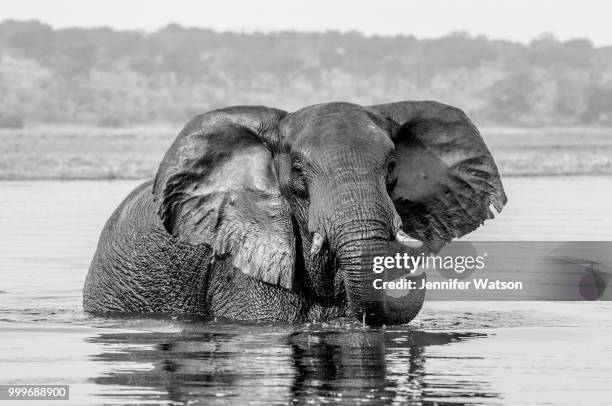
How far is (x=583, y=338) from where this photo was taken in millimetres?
9938

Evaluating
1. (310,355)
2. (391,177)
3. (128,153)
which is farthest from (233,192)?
(128,153)

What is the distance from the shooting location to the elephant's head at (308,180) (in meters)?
9.01

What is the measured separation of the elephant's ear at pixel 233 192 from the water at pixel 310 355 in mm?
522

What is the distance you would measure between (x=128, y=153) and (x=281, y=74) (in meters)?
42.2

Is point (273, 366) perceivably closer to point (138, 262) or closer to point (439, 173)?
point (439, 173)

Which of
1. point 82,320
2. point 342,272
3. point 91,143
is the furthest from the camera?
point 91,143

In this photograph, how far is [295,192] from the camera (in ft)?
30.5

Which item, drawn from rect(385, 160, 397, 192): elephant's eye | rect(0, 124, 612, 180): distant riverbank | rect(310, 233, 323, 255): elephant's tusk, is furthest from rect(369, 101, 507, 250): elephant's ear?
rect(0, 124, 612, 180): distant riverbank

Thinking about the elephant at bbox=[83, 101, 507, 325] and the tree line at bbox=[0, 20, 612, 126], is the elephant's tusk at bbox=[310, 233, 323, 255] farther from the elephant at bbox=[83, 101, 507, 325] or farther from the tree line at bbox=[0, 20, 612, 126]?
the tree line at bbox=[0, 20, 612, 126]

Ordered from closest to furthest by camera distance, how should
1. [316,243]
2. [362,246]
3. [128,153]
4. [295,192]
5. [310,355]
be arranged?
[362,246] → [316,243] → [310,355] → [295,192] → [128,153]

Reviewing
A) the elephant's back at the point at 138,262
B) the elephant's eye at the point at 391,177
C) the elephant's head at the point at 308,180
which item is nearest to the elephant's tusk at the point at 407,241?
the elephant's head at the point at 308,180

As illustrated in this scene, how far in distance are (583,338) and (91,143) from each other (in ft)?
116

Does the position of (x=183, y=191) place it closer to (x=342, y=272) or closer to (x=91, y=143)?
(x=342, y=272)

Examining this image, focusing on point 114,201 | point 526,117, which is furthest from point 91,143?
point 526,117
